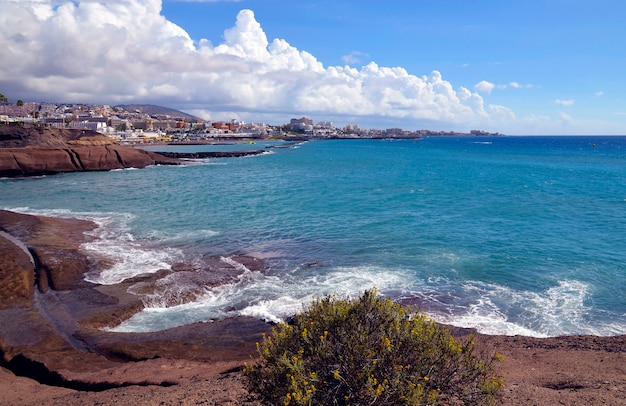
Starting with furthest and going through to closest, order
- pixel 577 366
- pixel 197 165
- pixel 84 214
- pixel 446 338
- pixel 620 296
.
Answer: pixel 197 165, pixel 84 214, pixel 620 296, pixel 577 366, pixel 446 338

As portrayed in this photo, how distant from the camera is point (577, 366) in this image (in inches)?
405

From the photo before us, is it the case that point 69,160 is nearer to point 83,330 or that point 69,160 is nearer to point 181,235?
point 181,235

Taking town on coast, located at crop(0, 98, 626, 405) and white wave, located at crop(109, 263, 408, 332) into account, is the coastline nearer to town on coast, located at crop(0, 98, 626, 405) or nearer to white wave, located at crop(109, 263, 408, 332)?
town on coast, located at crop(0, 98, 626, 405)

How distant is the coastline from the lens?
28.3 feet

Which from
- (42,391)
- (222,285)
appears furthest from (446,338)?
(222,285)

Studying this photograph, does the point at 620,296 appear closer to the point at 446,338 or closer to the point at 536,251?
the point at 536,251

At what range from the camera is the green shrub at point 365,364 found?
5.74 m

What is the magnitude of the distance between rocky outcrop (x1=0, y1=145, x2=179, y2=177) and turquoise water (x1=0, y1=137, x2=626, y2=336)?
9.69 metres

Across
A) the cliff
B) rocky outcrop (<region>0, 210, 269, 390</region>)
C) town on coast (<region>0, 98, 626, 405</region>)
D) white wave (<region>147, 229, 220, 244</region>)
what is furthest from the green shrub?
the cliff

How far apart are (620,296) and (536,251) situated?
5369 millimetres

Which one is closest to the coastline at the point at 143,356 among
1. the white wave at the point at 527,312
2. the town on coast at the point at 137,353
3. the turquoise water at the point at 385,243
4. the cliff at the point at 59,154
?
the town on coast at the point at 137,353

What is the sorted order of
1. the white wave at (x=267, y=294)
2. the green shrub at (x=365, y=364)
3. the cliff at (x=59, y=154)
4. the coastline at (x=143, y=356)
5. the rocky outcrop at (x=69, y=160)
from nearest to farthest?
1. the green shrub at (x=365, y=364)
2. the coastline at (x=143, y=356)
3. the white wave at (x=267, y=294)
4. the rocky outcrop at (x=69, y=160)
5. the cliff at (x=59, y=154)

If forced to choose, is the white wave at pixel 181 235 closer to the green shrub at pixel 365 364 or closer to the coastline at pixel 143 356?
the coastline at pixel 143 356

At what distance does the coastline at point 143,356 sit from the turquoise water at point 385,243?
1144 millimetres
